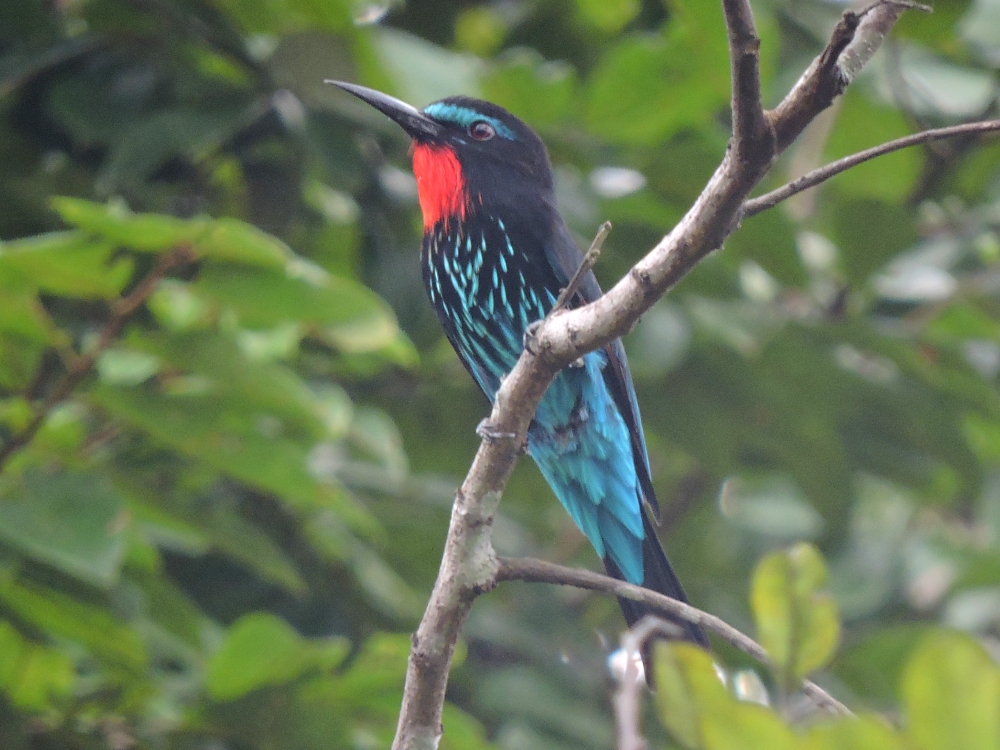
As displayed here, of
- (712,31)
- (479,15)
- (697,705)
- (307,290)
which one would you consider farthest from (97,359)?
(479,15)

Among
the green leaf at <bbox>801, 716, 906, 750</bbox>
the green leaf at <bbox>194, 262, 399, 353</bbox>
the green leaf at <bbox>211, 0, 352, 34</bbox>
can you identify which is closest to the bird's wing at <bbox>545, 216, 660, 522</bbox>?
the green leaf at <bbox>194, 262, 399, 353</bbox>

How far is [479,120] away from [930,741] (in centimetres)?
283

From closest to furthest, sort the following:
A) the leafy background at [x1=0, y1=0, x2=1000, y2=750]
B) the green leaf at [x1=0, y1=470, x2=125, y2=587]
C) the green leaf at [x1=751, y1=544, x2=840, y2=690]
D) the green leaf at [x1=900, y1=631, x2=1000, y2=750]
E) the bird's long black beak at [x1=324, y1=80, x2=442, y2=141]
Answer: the green leaf at [x1=900, y1=631, x2=1000, y2=750], the green leaf at [x1=751, y1=544, x2=840, y2=690], the green leaf at [x1=0, y1=470, x2=125, y2=587], the leafy background at [x1=0, y1=0, x2=1000, y2=750], the bird's long black beak at [x1=324, y1=80, x2=442, y2=141]

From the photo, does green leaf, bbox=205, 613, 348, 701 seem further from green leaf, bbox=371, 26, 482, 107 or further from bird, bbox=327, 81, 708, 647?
green leaf, bbox=371, 26, 482, 107

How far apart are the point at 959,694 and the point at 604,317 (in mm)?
1080

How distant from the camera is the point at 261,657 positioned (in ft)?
9.16

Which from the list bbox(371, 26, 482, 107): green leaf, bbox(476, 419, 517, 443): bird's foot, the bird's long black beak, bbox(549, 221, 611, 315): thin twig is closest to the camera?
bbox(549, 221, 611, 315): thin twig

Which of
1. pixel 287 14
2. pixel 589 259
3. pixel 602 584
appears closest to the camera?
pixel 589 259

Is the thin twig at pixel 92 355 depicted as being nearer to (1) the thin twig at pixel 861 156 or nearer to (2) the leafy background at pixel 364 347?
(2) the leafy background at pixel 364 347

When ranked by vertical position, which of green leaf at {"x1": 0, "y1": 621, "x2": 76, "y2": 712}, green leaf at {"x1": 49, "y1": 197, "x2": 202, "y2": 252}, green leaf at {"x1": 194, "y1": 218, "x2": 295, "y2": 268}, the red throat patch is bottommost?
green leaf at {"x1": 0, "y1": 621, "x2": 76, "y2": 712}

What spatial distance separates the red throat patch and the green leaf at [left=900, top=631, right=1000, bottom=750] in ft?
8.28

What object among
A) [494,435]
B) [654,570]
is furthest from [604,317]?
[654,570]

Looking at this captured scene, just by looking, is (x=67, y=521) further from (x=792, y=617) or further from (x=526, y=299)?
(x=792, y=617)

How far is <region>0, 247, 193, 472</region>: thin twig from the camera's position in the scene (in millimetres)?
2623
